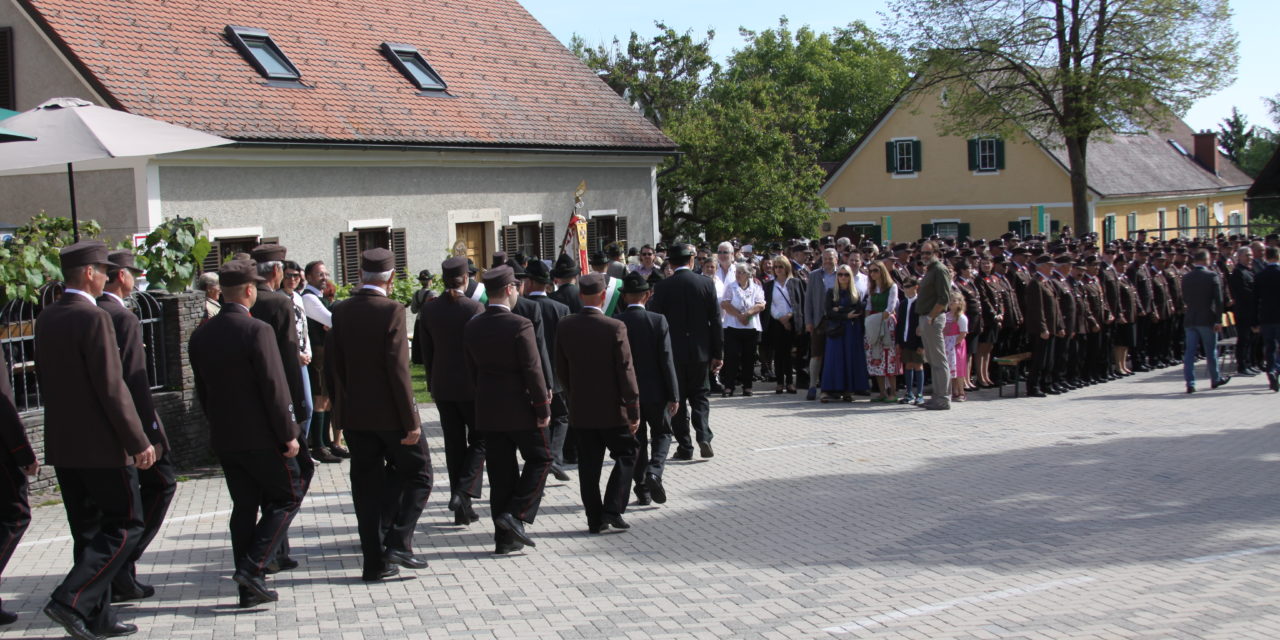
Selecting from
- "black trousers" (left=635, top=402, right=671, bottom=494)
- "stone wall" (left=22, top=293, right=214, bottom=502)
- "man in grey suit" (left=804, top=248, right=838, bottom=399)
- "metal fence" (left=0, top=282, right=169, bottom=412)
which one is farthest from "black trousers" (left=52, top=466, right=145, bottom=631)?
"man in grey suit" (left=804, top=248, right=838, bottom=399)

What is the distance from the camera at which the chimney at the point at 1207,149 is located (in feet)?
192

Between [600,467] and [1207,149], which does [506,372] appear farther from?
[1207,149]

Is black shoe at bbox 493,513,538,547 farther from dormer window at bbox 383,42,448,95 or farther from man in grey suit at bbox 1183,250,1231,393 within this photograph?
dormer window at bbox 383,42,448,95

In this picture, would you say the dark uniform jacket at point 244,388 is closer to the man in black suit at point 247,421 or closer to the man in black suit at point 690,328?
the man in black suit at point 247,421

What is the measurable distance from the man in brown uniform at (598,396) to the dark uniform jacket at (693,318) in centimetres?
251

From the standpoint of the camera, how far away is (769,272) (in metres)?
18.1

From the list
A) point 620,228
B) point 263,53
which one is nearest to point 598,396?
point 263,53

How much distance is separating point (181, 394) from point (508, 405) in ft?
16.2

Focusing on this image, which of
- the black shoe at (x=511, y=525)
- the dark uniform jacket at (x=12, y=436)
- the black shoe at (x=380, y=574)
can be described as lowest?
the black shoe at (x=380, y=574)

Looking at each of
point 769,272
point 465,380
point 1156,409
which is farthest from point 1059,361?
point 465,380

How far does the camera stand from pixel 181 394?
38.9ft

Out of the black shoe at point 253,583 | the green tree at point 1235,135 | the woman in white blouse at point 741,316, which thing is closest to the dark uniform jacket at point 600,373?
the black shoe at point 253,583

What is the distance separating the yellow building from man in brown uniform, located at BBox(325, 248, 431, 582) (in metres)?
41.5

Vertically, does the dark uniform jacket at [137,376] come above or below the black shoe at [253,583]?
above
